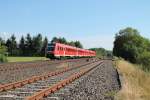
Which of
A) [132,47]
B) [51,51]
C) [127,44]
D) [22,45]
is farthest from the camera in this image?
[22,45]

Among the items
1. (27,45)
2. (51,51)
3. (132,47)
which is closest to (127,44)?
A: (132,47)

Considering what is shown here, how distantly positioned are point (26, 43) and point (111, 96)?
12189 centimetres

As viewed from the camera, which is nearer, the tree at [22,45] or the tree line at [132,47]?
the tree line at [132,47]

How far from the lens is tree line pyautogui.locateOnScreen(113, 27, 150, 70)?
2347 inches

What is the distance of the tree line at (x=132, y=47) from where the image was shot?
2347 inches

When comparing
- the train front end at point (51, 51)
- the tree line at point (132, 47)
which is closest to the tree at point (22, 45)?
the tree line at point (132, 47)

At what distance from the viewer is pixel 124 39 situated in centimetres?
10400

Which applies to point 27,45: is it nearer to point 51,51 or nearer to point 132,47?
point 132,47

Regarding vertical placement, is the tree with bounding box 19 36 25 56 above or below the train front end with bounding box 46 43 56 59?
above

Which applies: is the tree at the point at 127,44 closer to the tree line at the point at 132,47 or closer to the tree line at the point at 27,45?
the tree line at the point at 132,47

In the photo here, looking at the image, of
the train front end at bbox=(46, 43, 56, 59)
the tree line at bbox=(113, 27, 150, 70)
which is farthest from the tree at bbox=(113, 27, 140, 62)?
the train front end at bbox=(46, 43, 56, 59)

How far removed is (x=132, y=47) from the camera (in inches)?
3027

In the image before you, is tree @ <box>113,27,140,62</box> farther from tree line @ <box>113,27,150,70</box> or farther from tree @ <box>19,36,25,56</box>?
tree @ <box>19,36,25,56</box>

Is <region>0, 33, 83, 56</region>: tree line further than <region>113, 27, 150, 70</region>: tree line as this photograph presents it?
Yes
